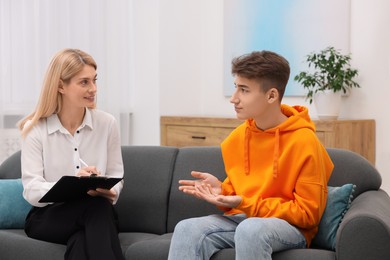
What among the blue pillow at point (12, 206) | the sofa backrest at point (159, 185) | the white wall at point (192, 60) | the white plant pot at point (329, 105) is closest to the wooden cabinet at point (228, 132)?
the white plant pot at point (329, 105)

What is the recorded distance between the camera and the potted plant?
15.6 feet

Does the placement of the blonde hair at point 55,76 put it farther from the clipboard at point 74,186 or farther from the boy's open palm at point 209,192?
the boy's open palm at point 209,192

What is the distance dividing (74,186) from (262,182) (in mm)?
778

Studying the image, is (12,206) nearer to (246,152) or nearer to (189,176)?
(189,176)

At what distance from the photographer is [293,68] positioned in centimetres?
525

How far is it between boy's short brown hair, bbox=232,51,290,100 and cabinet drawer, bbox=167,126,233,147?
2193 mm

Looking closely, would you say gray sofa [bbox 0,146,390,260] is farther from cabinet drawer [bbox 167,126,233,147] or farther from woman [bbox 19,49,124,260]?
cabinet drawer [bbox 167,126,233,147]

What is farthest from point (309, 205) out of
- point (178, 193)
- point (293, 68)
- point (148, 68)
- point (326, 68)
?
point (148, 68)

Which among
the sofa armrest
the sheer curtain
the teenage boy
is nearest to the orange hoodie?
the teenage boy

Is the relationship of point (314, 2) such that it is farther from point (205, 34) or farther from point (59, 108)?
point (59, 108)

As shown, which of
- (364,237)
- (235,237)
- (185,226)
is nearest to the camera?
Result: (364,237)

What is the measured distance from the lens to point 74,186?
9.62 ft

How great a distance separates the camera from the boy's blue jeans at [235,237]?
100 inches

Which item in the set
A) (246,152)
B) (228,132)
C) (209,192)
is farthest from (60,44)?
(209,192)
